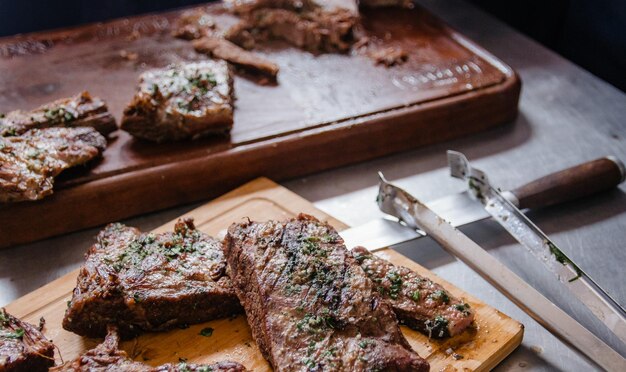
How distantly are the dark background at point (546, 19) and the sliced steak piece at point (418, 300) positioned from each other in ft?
11.0

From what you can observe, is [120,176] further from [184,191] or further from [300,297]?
[300,297]

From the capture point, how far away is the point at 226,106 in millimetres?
4223

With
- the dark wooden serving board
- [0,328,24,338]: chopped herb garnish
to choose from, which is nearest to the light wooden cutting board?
[0,328,24,338]: chopped herb garnish

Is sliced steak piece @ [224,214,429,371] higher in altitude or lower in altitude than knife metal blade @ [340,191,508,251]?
higher

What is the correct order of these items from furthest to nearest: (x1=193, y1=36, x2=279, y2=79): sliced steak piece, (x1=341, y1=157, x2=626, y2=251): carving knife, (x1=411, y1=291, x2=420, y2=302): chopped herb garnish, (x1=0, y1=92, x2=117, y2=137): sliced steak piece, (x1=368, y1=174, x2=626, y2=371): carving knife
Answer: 1. (x1=193, y1=36, x2=279, y2=79): sliced steak piece
2. (x1=0, y1=92, x2=117, y2=137): sliced steak piece
3. (x1=341, y1=157, x2=626, y2=251): carving knife
4. (x1=411, y1=291, x2=420, y2=302): chopped herb garnish
5. (x1=368, y1=174, x2=626, y2=371): carving knife

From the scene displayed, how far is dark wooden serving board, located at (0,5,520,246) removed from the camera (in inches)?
158

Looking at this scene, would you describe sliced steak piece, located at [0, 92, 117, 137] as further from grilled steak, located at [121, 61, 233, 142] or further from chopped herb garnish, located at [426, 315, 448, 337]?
chopped herb garnish, located at [426, 315, 448, 337]

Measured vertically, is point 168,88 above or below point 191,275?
above

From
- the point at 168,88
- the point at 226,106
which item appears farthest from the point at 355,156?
the point at 168,88

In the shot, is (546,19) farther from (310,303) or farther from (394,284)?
(310,303)

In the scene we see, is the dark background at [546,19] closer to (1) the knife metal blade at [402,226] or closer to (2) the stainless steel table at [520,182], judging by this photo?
(2) the stainless steel table at [520,182]

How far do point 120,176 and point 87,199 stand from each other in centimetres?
23

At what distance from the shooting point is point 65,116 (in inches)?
165

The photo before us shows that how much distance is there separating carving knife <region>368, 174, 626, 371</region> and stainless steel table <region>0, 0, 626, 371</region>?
0.19 metres
